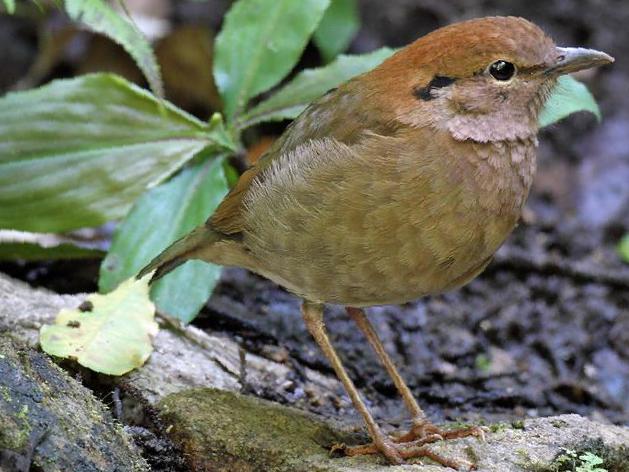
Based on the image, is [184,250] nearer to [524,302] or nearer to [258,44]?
[258,44]

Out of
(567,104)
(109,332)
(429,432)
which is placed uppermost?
(567,104)

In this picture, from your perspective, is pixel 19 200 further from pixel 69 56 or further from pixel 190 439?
pixel 69 56

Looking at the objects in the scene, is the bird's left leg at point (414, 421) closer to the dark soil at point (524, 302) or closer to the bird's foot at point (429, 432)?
the bird's foot at point (429, 432)

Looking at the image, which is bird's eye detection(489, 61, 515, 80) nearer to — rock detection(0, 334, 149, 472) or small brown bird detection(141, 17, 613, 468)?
small brown bird detection(141, 17, 613, 468)

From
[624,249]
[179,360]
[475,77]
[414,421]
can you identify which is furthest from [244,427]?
[624,249]

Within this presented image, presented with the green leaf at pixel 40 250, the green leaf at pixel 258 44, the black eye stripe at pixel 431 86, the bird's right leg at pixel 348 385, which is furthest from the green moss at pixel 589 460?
the green leaf at pixel 40 250

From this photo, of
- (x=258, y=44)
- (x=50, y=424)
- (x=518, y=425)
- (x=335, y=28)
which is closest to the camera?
(x=50, y=424)
